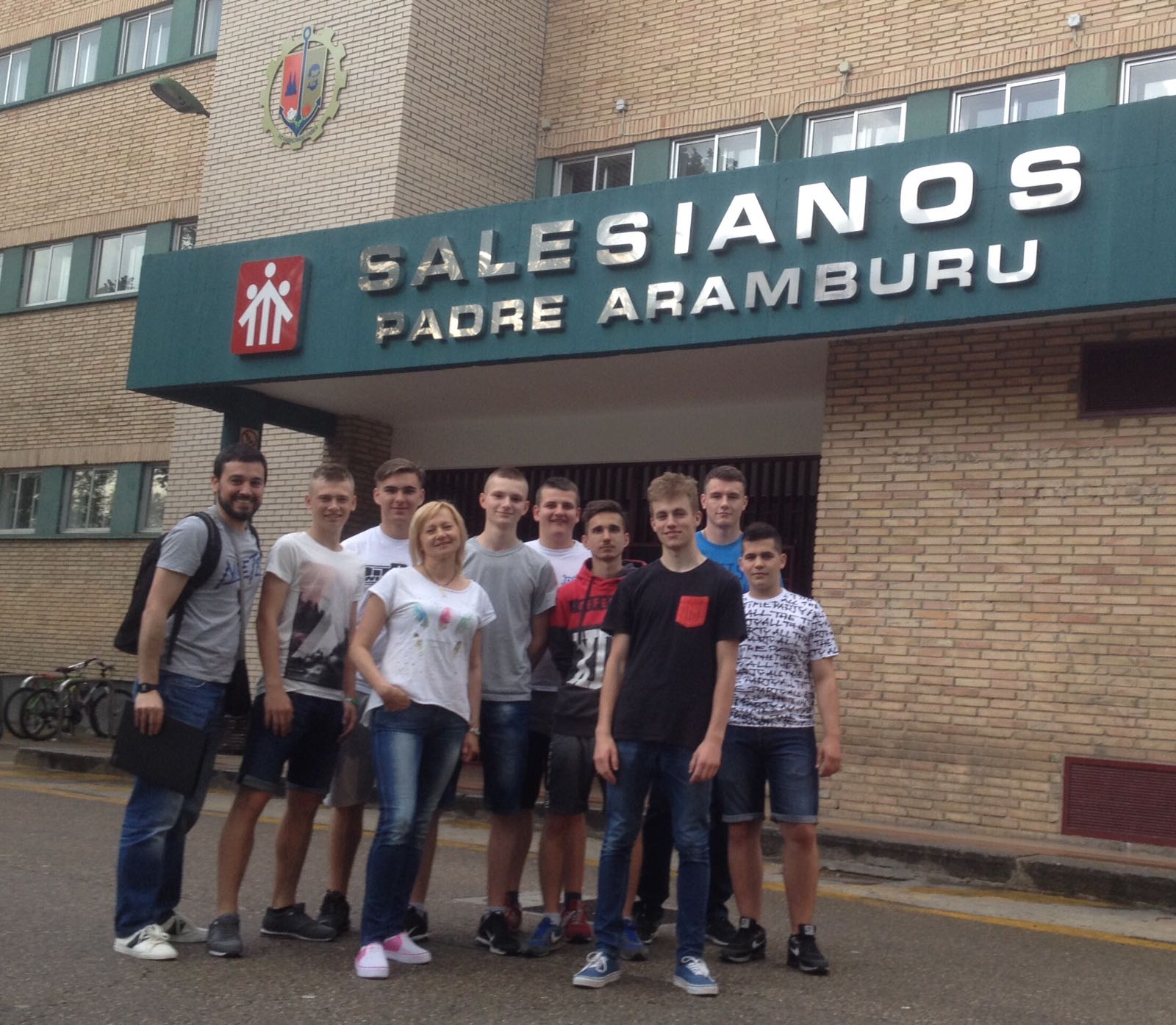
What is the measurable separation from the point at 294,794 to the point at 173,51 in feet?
54.1

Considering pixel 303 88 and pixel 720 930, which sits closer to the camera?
pixel 720 930

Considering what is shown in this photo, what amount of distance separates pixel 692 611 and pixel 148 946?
2382 millimetres

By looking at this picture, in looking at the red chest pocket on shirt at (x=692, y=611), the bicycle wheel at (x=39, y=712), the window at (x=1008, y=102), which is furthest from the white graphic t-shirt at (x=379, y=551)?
the bicycle wheel at (x=39, y=712)

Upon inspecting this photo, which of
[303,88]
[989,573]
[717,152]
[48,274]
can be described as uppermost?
[303,88]

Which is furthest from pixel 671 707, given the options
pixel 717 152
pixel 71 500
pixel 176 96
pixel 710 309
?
pixel 71 500

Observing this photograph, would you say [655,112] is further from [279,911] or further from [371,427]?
[279,911]

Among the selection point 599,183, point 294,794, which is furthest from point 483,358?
point 294,794

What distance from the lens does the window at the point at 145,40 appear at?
20.2 metres

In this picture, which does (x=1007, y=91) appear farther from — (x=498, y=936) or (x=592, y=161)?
(x=498, y=936)

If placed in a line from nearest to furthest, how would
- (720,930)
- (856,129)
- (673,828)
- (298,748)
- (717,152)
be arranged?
(673,828)
(298,748)
(720,930)
(856,129)
(717,152)

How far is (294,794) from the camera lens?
19.4 feet

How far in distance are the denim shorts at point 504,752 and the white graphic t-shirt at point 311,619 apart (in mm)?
633

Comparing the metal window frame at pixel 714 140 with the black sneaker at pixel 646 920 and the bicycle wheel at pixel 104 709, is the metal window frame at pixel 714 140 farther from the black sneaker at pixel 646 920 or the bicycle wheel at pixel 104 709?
the black sneaker at pixel 646 920

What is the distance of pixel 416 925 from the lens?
593 cm
